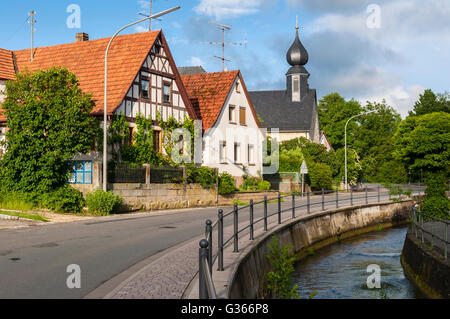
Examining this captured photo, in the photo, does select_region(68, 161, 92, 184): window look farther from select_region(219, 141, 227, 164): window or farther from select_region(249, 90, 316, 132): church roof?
select_region(249, 90, 316, 132): church roof

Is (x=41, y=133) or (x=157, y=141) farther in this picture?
(x=157, y=141)

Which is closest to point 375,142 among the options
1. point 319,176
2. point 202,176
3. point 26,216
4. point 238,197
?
point 319,176

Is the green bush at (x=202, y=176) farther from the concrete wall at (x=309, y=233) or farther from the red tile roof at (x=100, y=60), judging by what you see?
the concrete wall at (x=309, y=233)

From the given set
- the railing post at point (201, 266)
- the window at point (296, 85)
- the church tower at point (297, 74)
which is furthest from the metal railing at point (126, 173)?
the window at point (296, 85)

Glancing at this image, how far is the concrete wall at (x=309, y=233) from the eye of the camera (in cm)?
928

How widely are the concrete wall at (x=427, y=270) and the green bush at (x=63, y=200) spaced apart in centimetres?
1237

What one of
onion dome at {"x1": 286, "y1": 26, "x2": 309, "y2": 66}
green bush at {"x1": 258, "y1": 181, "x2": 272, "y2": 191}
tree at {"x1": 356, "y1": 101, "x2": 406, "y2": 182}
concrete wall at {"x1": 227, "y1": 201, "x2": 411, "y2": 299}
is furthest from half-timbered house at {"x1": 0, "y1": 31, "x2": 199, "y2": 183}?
tree at {"x1": 356, "y1": 101, "x2": 406, "y2": 182}

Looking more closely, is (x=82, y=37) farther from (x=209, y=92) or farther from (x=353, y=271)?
(x=353, y=271)

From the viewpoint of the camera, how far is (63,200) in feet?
68.0

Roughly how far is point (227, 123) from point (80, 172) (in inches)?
659

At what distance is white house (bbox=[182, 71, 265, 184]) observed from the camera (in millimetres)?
35875

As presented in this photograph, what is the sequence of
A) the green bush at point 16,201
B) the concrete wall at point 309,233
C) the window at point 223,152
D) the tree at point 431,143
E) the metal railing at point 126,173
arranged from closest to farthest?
the concrete wall at point 309,233
the green bush at point 16,201
the metal railing at point 126,173
the tree at point 431,143
the window at point 223,152

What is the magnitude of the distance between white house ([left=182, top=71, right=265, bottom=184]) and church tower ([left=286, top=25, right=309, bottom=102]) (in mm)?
31340
